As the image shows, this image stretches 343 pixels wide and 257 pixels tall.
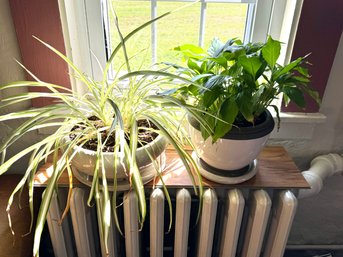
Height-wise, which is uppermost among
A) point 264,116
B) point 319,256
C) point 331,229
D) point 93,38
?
point 93,38

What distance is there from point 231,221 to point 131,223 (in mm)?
323

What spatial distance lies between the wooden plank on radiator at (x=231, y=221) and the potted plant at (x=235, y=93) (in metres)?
0.10

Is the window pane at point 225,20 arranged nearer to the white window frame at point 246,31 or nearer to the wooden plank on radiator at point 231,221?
the white window frame at point 246,31

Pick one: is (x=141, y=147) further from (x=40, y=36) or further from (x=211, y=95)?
(x=40, y=36)

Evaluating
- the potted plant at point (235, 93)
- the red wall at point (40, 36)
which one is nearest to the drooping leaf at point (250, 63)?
the potted plant at point (235, 93)

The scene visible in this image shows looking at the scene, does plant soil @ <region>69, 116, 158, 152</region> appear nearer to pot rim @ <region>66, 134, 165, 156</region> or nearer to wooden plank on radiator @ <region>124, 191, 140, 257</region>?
pot rim @ <region>66, 134, 165, 156</region>

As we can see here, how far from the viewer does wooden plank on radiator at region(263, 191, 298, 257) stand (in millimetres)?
985

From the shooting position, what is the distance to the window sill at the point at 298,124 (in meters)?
1.14

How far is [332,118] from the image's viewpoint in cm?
121

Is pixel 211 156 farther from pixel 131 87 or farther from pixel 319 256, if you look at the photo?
pixel 319 256

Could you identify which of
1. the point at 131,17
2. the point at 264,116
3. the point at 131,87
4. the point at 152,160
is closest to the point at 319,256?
the point at 264,116

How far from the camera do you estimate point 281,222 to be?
102 cm

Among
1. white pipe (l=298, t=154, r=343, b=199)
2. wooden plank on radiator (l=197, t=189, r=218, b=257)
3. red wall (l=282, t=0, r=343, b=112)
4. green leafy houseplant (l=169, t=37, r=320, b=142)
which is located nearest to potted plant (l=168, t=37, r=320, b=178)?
green leafy houseplant (l=169, t=37, r=320, b=142)

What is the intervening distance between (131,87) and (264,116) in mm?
396
